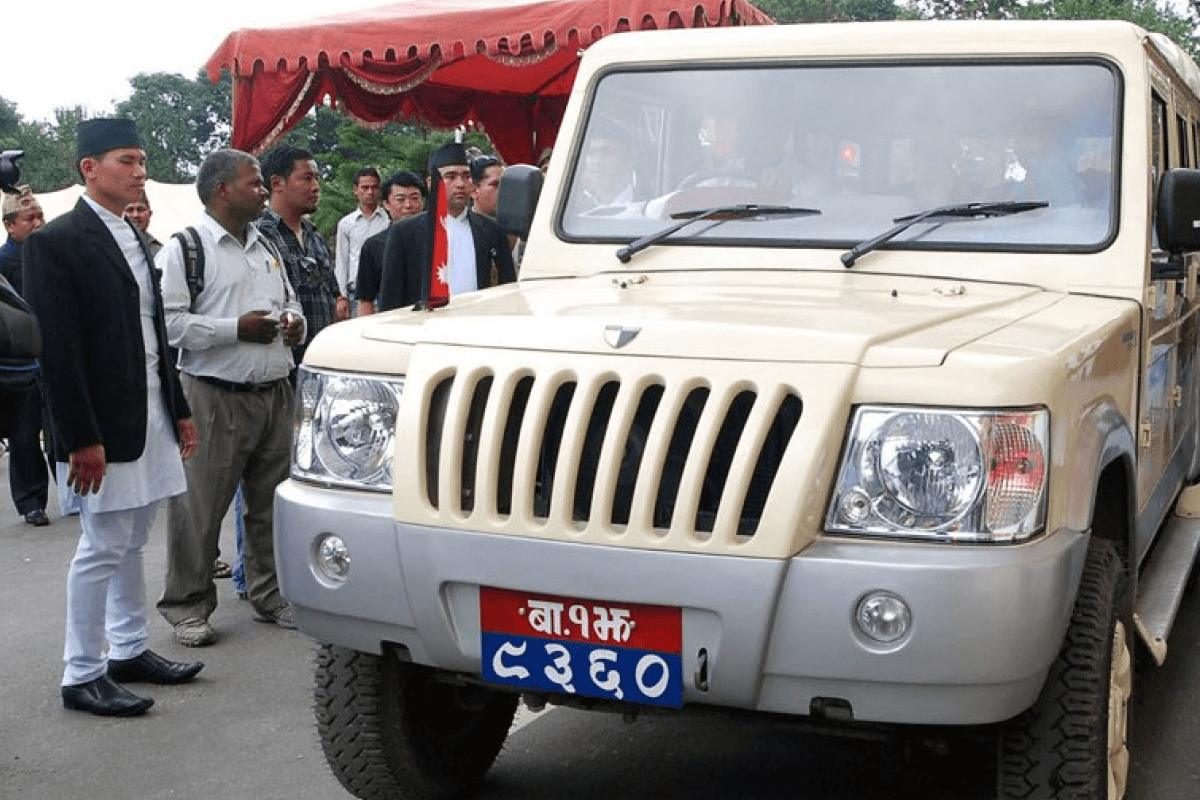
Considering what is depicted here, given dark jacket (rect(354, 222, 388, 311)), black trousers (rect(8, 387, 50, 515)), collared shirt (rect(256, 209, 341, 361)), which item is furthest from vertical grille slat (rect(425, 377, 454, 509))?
black trousers (rect(8, 387, 50, 515))

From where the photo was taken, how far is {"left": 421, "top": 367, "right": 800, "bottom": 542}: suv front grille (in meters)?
3.07

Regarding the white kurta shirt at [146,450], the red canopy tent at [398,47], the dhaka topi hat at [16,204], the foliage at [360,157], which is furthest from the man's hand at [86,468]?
the foliage at [360,157]

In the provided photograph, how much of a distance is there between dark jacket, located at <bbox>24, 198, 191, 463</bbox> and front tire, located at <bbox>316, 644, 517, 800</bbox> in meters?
1.54

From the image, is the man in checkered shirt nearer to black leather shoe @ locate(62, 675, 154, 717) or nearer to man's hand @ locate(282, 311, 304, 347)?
man's hand @ locate(282, 311, 304, 347)

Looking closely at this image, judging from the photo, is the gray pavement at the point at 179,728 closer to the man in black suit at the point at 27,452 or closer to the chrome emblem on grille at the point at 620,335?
the chrome emblem on grille at the point at 620,335

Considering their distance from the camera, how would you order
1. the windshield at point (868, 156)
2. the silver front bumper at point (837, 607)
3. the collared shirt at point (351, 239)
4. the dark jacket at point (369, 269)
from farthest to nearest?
1. the collared shirt at point (351, 239)
2. the dark jacket at point (369, 269)
3. the windshield at point (868, 156)
4. the silver front bumper at point (837, 607)

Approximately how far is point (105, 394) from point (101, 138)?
34.5 inches

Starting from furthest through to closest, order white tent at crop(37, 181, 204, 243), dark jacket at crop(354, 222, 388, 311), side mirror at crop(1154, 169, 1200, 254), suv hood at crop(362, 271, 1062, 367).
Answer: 1. white tent at crop(37, 181, 204, 243)
2. dark jacket at crop(354, 222, 388, 311)
3. side mirror at crop(1154, 169, 1200, 254)
4. suv hood at crop(362, 271, 1062, 367)

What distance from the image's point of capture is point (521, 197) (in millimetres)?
4848

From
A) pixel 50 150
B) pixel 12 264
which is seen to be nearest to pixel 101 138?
pixel 12 264

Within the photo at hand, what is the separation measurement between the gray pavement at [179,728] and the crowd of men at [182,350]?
12 cm

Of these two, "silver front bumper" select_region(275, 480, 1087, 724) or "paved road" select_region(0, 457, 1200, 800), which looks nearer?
"silver front bumper" select_region(275, 480, 1087, 724)

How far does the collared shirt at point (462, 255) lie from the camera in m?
7.55

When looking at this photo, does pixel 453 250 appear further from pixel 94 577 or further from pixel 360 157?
pixel 360 157
